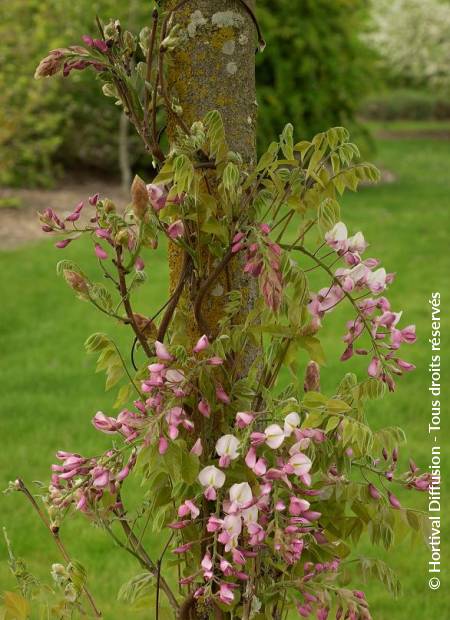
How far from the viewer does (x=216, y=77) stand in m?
2.52

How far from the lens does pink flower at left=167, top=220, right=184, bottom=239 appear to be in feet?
7.69

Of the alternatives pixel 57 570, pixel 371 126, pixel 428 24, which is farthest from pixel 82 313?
pixel 371 126

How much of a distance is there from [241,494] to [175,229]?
2.06 feet

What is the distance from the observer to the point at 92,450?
5465 mm

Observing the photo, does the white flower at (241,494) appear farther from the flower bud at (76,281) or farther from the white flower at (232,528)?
the flower bud at (76,281)

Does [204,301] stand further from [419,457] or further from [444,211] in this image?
[444,211]

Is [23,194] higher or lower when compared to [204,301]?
lower

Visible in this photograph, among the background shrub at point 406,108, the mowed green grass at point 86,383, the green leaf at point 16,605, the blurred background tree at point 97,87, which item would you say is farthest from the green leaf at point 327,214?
the background shrub at point 406,108

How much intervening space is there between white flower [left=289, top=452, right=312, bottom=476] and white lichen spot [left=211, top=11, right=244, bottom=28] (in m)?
1.09

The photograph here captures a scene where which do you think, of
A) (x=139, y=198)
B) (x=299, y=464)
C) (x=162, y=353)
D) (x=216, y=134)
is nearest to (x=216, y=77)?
(x=216, y=134)

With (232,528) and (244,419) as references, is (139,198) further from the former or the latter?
(232,528)

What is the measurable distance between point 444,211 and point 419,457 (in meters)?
8.11

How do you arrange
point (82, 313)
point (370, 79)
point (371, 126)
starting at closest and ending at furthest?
point (82, 313)
point (370, 79)
point (371, 126)

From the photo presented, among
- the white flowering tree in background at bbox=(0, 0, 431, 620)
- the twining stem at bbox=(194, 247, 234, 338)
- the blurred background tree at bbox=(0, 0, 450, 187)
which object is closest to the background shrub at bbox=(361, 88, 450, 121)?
the blurred background tree at bbox=(0, 0, 450, 187)
